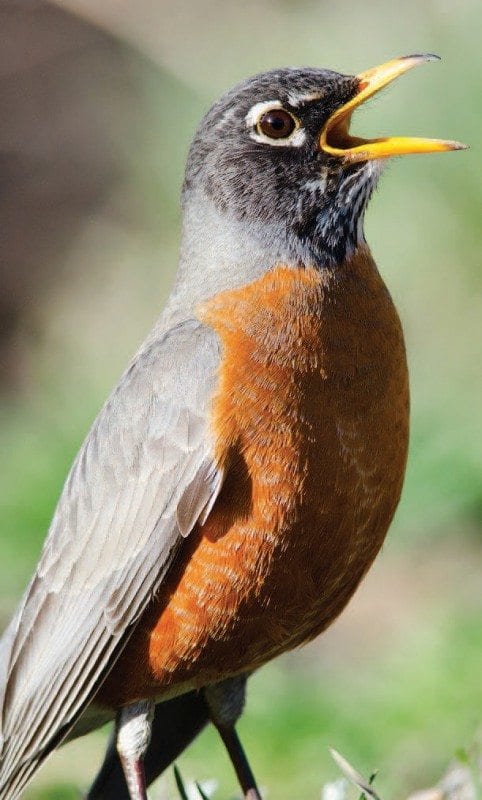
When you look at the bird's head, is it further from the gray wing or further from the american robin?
the gray wing

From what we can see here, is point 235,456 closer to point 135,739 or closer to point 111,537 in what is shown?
point 111,537

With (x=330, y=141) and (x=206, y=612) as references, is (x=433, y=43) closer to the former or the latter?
(x=330, y=141)

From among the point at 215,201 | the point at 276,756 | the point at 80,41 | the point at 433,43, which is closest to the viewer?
the point at 215,201

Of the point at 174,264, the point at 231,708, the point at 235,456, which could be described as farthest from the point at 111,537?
the point at 174,264

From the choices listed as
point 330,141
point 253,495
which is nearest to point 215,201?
point 330,141

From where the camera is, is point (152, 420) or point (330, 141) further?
point (330, 141)

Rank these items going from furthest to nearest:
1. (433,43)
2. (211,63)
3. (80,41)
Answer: (80,41) → (211,63) → (433,43)
